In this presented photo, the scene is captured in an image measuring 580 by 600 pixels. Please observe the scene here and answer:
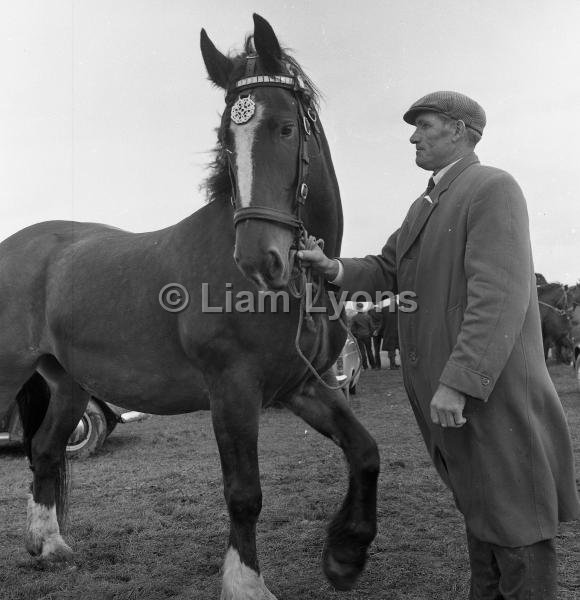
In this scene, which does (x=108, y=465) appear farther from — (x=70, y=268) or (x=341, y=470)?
(x=70, y=268)

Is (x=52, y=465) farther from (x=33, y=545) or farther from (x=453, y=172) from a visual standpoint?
(x=453, y=172)

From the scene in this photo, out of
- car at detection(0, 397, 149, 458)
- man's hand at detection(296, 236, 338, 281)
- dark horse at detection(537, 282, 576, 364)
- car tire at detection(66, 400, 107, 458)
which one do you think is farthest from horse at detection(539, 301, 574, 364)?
man's hand at detection(296, 236, 338, 281)

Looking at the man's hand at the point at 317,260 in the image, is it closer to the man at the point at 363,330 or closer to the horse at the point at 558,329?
the man at the point at 363,330

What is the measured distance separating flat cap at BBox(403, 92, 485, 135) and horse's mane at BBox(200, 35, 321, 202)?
78 cm

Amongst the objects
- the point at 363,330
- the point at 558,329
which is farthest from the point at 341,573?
the point at 558,329

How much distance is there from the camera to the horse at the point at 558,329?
18188 millimetres

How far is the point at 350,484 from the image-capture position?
339 centimetres

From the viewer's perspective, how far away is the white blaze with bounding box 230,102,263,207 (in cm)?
263

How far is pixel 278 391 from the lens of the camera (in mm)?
3225

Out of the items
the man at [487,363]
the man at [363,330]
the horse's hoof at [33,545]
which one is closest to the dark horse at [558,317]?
the man at [363,330]

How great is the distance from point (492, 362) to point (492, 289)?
0.76ft

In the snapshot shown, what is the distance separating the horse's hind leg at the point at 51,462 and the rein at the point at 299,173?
6.77ft

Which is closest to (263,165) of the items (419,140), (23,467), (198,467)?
(419,140)

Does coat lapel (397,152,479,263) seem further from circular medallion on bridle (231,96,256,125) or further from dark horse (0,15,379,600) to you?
circular medallion on bridle (231,96,256,125)
